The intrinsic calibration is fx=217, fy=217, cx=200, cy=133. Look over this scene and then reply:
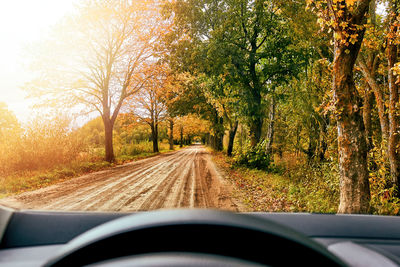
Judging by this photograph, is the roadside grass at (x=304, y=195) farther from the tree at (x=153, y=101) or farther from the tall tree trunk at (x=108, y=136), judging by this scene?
the tree at (x=153, y=101)

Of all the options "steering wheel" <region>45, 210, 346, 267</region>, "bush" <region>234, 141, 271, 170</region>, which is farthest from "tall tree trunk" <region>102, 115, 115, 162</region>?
"steering wheel" <region>45, 210, 346, 267</region>

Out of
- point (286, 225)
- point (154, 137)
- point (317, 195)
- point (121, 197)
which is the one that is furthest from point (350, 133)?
point (154, 137)

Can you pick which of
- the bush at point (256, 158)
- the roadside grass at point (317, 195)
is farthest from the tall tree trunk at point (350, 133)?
the bush at point (256, 158)

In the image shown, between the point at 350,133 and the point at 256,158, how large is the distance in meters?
6.30

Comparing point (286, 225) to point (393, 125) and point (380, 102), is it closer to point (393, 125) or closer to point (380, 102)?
point (393, 125)

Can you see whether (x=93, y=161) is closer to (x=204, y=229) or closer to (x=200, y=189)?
(x=200, y=189)

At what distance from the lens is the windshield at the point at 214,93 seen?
3.31 m

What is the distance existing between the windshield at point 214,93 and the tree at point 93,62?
0.16 ft

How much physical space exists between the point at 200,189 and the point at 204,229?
4.47 metres

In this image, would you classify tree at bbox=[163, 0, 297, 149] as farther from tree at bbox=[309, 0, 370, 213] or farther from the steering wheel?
the steering wheel

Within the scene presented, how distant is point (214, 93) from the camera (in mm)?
11086

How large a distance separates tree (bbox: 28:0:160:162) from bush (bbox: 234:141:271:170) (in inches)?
227

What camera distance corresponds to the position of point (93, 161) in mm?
5965

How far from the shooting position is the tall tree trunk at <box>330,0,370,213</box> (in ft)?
11.3
